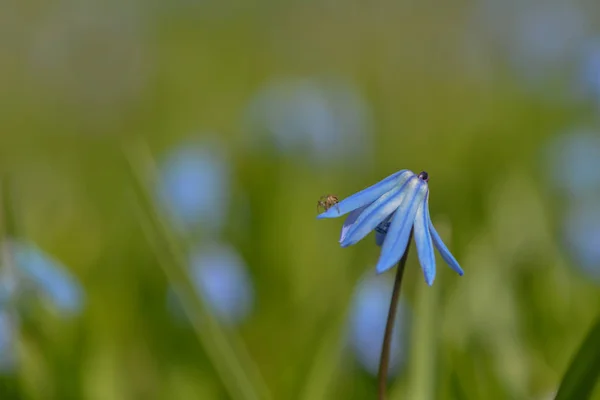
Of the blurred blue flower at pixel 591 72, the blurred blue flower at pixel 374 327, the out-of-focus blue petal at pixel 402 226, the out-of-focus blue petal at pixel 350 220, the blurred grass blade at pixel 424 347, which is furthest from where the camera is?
the blurred blue flower at pixel 591 72

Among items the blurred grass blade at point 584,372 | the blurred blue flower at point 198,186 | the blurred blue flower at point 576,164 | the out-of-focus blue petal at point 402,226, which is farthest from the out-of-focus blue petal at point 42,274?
the blurred blue flower at point 576,164

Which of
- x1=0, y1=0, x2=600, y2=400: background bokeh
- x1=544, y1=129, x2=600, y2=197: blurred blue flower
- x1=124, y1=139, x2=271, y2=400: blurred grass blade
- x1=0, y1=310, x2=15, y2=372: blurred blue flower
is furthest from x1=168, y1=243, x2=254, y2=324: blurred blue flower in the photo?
x1=544, y1=129, x2=600, y2=197: blurred blue flower

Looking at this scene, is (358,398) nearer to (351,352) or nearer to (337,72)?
(351,352)

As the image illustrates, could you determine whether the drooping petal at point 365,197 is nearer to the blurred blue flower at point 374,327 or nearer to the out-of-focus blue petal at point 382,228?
the out-of-focus blue petal at point 382,228

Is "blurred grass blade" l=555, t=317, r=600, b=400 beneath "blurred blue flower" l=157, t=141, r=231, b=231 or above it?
beneath

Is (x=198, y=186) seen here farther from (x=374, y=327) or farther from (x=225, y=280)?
(x=374, y=327)

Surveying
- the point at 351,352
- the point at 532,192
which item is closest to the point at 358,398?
the point at 351,352

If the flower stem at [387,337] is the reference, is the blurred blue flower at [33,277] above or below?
above

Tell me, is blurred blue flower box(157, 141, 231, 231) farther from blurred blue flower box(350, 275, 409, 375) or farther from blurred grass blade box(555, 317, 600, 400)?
blurred grass blade box(555, 317, 600, 400)

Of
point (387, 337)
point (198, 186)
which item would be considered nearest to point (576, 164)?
point (198, 186)
